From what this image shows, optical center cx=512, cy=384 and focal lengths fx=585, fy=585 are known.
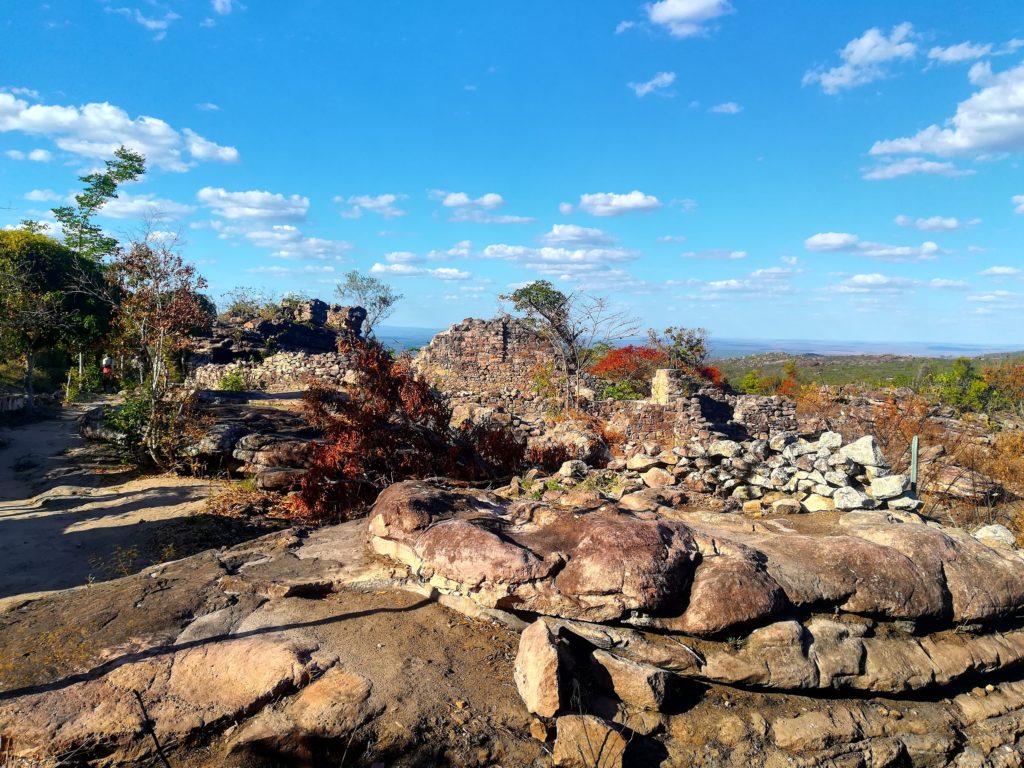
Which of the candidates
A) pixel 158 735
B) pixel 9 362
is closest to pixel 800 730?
pixel 158 735

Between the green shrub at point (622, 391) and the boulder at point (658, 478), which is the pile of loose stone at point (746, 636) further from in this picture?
the green shrub at point (622, 391)

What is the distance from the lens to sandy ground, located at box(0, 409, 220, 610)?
20.3 ft

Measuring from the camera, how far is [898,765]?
407 cm

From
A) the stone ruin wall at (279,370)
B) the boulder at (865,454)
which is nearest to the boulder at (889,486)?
the boulder at (865,454)

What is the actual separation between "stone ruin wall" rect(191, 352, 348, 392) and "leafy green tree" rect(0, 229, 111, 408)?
11.9 feet

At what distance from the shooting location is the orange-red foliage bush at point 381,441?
7449 mm

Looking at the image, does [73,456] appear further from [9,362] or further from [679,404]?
[679,404]

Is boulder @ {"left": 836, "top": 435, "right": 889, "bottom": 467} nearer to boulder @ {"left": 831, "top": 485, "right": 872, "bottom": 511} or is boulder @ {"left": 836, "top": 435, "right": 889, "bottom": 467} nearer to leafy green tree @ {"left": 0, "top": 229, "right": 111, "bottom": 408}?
boulder @ {"left": 831, "top": 485, "right": 872, "bottom": 511}

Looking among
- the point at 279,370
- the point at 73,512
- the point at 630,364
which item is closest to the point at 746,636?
the point at 73,512

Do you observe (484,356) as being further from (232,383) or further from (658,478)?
(658,478)

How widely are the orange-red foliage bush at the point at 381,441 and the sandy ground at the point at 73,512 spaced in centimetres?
212

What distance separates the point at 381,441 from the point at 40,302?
1374cm

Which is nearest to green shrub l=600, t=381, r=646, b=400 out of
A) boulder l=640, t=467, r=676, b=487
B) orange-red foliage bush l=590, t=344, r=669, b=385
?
orange-red foliage bush l=590, t=344, r=669, b=385

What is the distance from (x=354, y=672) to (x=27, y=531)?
5.99 meters
